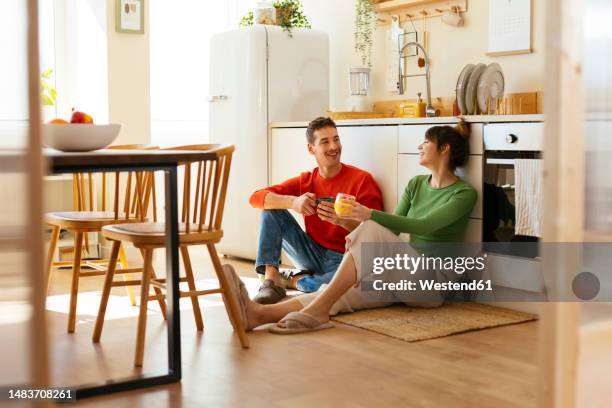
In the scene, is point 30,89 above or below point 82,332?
above

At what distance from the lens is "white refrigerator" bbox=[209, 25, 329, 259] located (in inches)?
206

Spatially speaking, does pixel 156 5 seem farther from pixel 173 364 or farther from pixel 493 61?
pixel 173 364

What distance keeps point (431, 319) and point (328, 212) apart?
72 centimetres

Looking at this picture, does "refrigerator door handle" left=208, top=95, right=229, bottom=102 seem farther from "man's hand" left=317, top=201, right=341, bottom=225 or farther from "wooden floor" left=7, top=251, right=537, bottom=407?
"wooden floor" left=7, top=251, right=537, bottom=407

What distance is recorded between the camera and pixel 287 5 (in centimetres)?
541

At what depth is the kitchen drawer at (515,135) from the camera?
3.53m

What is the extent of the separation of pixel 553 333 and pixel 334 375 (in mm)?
1370

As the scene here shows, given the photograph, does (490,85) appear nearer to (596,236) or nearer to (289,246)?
(289,246)

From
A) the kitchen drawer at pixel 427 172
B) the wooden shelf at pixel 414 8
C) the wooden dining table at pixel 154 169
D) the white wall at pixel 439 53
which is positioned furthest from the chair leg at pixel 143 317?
the wooden shelf at pixel 414 8

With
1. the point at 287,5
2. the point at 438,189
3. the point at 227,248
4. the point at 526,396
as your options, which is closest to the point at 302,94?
the point at 287,5

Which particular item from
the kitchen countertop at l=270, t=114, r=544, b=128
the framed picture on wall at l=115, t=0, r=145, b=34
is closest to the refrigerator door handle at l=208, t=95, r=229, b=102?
the kitchen countertop at l=270, t=114, r=544, b=128

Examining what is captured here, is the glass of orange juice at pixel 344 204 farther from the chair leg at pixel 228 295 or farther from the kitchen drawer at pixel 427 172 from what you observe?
the chair leg at pixel 228 295

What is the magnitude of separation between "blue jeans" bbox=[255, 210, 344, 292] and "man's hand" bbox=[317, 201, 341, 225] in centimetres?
32

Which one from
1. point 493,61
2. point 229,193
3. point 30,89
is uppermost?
point 493,61
